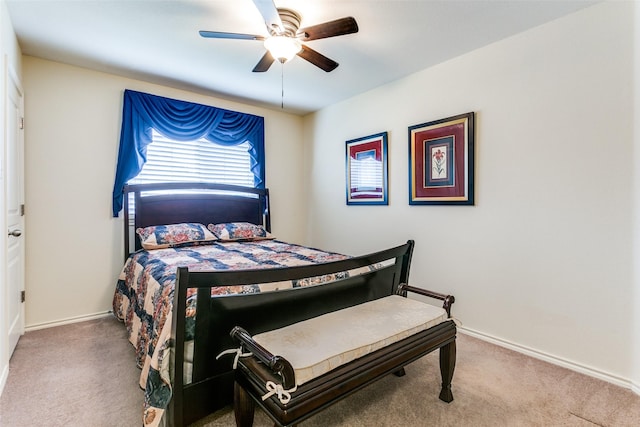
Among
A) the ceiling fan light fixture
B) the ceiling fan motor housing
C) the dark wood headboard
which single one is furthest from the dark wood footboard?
the dark wood headboard

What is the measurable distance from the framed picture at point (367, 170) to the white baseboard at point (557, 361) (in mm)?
1618

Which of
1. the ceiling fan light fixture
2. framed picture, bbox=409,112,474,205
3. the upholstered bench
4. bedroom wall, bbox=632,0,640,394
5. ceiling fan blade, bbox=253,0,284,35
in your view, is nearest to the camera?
the upholstered bench

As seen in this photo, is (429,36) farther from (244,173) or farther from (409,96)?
(244,173)

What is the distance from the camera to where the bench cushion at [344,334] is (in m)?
1.35

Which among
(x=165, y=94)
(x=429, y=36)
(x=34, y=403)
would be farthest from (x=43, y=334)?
(x=429, y=36)

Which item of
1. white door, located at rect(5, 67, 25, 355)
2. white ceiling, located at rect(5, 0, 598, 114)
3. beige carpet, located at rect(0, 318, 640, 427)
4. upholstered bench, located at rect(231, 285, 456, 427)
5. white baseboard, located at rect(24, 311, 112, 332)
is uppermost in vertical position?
white ceiling, located at rect(5, 0, 598, 114)

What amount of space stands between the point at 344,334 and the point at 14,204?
2.82 m

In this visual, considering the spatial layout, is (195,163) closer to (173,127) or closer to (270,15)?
(173,127)

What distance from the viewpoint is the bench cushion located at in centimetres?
135

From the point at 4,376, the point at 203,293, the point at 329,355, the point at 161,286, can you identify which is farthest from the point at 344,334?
the point at 4,376

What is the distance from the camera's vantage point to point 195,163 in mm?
3893

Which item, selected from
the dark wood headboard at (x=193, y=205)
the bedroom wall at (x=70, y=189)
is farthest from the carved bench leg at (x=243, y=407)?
the bedroom wall at (x=70, y=189)

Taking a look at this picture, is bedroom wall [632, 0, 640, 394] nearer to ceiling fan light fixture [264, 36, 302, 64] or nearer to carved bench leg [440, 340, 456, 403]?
carved bench leg [440, 340, 456, 403]

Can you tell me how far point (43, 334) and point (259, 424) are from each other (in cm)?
243
